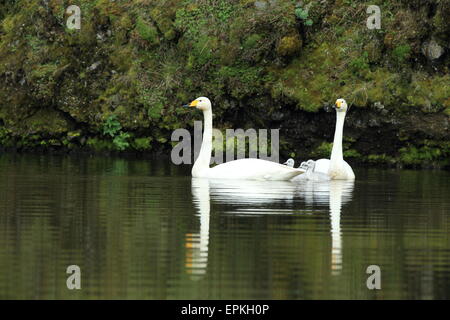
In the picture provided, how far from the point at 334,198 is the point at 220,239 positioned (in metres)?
5.86

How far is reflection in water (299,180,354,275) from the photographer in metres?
12.0

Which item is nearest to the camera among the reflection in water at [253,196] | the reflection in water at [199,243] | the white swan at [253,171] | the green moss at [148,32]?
the reflection in water at [199,243]

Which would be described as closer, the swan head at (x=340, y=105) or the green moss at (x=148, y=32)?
the swan head at (x=340, y=105)

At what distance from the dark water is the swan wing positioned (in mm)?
518

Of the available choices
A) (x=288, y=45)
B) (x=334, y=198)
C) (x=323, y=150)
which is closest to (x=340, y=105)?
(x=323, y=150)

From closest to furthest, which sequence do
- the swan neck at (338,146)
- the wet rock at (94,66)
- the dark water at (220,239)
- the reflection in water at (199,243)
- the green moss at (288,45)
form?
the dark water at (220,239), the reflection in water at (199,243), the swan neck at (338,146), the green moss at (288,45), the wet rock at (94,66)

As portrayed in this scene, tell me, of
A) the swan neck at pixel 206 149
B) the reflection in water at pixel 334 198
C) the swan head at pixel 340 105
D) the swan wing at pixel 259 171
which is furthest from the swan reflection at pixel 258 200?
the swan head at pixel 340 105

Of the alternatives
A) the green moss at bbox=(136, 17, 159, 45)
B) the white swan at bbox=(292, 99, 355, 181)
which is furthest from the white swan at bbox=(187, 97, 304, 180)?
the green moss at bbox=(136, 17, 159, 45)

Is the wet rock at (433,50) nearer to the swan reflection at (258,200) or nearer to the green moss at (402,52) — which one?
the green moss at (402,52)

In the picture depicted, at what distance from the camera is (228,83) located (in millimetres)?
30094

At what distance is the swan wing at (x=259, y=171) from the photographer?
2162 centimetres

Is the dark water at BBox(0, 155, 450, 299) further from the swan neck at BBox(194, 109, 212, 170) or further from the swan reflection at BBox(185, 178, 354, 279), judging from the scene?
the swan neck at BBox(194, 109, 212, 170)

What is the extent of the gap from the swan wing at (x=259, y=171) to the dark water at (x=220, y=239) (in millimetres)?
518

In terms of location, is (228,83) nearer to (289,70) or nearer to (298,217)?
(289,70)
